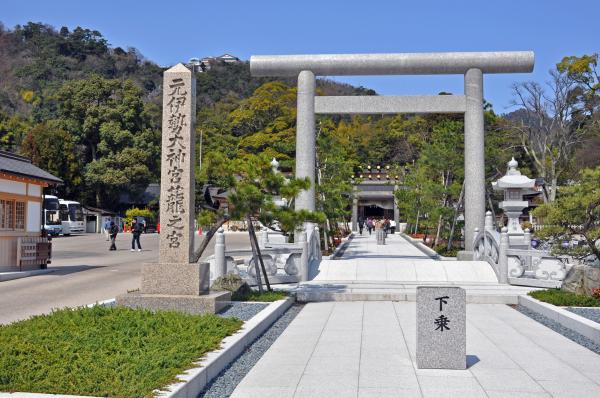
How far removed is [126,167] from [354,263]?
39.4m

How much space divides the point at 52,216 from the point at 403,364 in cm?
4481

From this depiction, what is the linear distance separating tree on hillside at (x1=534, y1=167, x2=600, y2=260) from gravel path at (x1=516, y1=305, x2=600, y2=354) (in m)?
1.37

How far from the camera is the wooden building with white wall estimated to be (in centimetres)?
1869

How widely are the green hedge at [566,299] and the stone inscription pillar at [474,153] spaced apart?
740cm

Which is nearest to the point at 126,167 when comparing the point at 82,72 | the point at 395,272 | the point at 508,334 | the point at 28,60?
the point at 395,272

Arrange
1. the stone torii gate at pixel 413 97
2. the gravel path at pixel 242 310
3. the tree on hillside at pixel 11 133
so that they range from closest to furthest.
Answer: the gravel path at pixel 242 310
the stone torii gate at pixel 413 97
the tree on hillside at pixel 11 133

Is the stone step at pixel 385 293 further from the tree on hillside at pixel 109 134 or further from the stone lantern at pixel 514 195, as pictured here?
the tree on hillside at pixel 109 134

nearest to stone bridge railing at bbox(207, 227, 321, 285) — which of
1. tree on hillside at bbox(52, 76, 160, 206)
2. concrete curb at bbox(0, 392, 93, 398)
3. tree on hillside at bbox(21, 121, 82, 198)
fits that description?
concrete curb at bbox(0, 392, 93, 398)

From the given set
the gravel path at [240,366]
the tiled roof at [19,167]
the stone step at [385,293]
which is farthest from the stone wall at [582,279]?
the tiled roof at [19,167]

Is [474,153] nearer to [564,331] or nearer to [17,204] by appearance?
[564,331]

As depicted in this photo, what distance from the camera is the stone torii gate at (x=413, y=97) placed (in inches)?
773

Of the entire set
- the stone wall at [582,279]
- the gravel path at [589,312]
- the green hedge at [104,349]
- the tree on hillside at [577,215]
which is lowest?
the gravel path at [589,312]

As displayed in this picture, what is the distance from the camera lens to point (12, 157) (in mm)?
20828

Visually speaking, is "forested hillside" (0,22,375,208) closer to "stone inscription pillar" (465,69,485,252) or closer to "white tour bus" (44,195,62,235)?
"white tour bus" (44,195,62,235)
